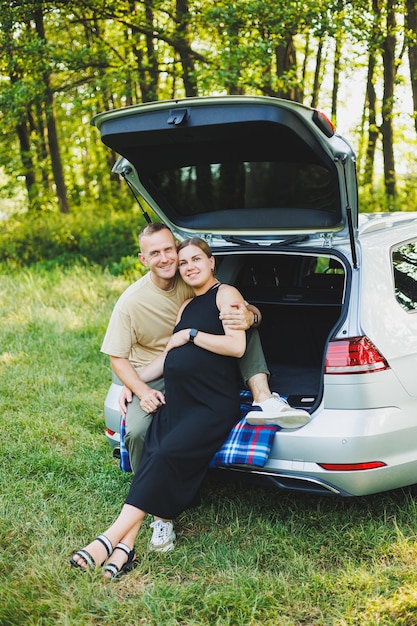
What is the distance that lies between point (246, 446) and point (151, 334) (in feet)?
2.96

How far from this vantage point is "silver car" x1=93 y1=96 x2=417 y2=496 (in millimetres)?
3107

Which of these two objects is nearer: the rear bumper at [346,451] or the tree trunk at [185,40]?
the rear bumper at [346,451]

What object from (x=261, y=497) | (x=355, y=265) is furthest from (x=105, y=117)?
(x=261, y=497)

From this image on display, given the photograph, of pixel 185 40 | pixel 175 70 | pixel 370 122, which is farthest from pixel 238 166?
pixel 370 122

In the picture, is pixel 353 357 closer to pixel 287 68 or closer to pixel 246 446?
pixel 246 446

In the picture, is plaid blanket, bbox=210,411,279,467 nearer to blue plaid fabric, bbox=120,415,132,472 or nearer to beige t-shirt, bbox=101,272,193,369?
blue plaid fabric, bbox=120,415,132,472

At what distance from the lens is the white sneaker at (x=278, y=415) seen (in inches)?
124

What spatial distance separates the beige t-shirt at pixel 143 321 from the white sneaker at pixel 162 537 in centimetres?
89

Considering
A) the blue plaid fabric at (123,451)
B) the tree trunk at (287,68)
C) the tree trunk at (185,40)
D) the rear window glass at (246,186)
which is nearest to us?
the blue plaid fabric at (123,451)

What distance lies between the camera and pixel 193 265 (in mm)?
3646

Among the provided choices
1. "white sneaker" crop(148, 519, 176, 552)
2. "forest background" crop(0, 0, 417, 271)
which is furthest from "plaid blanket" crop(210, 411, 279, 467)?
"forest background" crop(0, 0, 417, 271)

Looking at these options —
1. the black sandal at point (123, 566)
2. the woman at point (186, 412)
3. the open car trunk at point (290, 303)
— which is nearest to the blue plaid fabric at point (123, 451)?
the woman at point (186, 412)

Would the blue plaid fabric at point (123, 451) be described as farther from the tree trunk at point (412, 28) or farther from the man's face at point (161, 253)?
the tree trunk at point (412, 28)

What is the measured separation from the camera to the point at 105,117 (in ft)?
11.7
